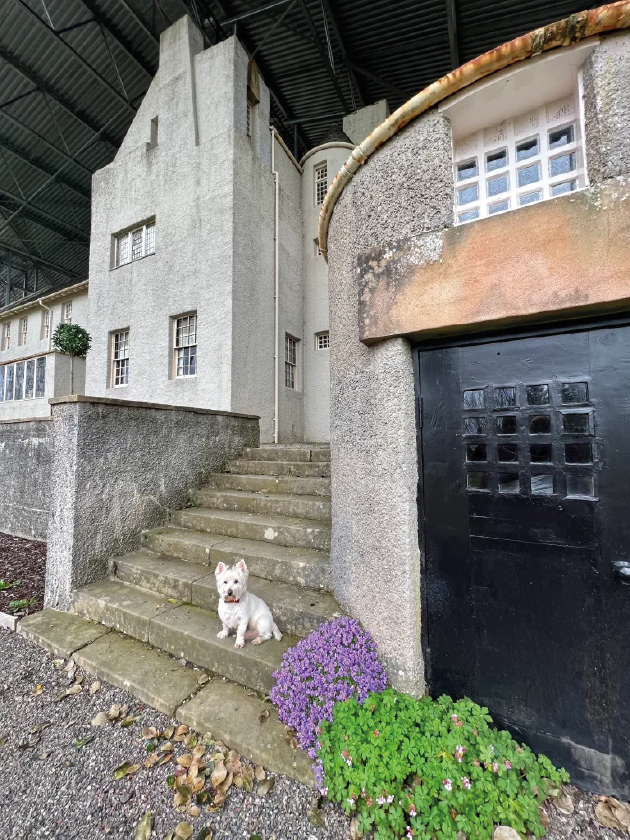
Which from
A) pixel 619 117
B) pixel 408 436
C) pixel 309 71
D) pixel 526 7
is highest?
pixel 309 71

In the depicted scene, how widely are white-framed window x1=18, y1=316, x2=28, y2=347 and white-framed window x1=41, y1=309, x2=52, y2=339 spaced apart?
4.64ft

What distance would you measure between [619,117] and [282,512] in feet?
12.7

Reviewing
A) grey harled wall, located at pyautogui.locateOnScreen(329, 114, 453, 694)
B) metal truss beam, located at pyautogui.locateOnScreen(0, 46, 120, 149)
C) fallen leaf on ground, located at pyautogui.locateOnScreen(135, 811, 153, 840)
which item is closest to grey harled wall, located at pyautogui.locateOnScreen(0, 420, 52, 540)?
fallen leaf on ground, located at pyautogui.locateOnScreen(135, 811, 153, 840)

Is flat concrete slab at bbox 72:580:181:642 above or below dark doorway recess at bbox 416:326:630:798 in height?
below

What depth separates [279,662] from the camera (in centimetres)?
231

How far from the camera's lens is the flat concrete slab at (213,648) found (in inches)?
92.4

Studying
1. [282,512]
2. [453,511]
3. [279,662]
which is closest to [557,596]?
[453,511]

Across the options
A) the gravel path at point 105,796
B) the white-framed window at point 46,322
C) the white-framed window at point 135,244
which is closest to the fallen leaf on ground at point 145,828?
the gravel path at point 105,796

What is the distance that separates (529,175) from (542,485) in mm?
1758

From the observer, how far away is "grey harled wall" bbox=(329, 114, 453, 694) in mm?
2096

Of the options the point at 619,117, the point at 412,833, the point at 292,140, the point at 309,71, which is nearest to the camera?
the point at 412,833

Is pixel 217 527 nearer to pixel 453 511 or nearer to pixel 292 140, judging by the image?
pixel 453 511

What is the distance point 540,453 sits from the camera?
1912mm

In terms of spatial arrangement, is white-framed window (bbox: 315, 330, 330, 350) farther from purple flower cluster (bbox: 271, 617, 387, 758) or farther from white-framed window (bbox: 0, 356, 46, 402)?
purple flower cluster (bbox: 271, 617, 387, 758)
